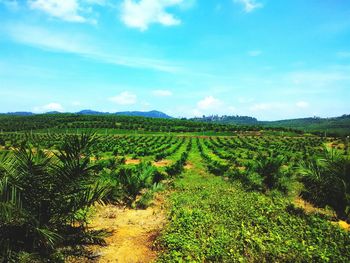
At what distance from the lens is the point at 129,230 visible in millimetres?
8016

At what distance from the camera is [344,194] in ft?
27.8

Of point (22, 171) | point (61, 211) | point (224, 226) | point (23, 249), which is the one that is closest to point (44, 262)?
point (23, 249)

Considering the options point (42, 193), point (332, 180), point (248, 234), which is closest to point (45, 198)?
point (42, 193)

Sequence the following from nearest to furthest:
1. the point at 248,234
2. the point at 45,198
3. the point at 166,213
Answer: the point at 45,198 < the point at 248,234 < the point at 166,213

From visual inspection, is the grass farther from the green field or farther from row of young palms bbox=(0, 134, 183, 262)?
row of young palms bbox=(0, 134, 183, 262)

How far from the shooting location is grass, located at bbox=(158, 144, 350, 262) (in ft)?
19.8

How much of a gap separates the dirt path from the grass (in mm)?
406

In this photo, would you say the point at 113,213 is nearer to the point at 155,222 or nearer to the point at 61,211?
the point at 155,222

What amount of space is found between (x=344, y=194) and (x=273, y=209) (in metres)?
2.20

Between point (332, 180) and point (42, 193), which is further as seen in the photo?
point (332, 180)

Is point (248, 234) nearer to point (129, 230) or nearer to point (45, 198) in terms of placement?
point (129, 230)

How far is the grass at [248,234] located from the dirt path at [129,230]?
0.41 m

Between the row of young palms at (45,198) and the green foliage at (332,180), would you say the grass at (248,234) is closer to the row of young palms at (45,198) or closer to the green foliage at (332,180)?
the green foliage at (332,180)

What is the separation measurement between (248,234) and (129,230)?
3.37 metres
